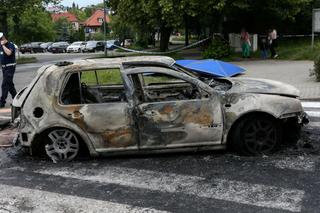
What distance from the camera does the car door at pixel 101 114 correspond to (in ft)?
23.1

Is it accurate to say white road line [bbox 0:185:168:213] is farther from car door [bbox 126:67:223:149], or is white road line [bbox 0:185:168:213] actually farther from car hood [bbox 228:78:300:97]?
car hood [bbox 228:78:300:97]

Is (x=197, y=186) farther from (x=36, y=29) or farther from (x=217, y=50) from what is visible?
(x=36, y=29)

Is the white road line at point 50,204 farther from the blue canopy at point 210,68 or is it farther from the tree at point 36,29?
the tree at point 36,29

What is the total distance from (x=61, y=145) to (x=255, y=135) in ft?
8.54

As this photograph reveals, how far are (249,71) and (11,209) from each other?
14.9 m

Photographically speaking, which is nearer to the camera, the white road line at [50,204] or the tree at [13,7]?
the white road line at [50,204]

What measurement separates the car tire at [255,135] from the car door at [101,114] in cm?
136

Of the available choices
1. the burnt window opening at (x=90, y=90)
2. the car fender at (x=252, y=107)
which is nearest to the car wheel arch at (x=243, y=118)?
the car fender at (x=252, y=107)

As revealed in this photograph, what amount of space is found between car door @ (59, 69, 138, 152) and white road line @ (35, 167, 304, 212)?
40 cm

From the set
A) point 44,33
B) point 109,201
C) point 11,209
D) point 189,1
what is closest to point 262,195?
point 109,201

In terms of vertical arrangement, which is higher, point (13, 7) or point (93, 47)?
point (13, 7)

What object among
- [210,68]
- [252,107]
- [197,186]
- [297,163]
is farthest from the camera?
[210,68]

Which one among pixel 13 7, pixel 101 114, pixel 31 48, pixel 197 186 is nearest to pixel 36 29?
pixel 31 48

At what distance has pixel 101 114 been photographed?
7078 millimetres
